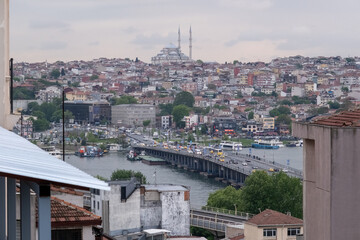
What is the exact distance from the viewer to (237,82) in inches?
3115

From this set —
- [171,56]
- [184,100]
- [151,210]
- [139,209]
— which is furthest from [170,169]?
[171,56]

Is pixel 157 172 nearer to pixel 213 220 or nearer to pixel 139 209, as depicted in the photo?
pixel 213 220

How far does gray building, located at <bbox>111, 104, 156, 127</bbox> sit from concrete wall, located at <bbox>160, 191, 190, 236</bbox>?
4346 centimetres

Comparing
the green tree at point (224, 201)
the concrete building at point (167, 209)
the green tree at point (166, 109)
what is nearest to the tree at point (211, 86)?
the green tree at point (166, 109)

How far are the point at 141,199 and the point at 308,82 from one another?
204 feet

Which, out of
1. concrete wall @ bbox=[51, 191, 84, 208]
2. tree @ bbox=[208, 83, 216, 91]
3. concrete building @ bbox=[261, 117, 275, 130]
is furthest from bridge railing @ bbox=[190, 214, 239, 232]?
tree @ bbox=[208, 83, 216, 91]

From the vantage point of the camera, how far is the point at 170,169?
35.0 m

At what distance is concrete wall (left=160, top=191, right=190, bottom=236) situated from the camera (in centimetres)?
1322

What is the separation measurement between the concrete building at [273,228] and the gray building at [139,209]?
89.3 inches

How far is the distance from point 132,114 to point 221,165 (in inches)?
1003

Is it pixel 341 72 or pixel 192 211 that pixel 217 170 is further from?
pixel 341 72

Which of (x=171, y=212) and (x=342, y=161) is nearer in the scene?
(x=342, y=161)

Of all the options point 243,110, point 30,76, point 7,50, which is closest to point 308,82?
point 243,110

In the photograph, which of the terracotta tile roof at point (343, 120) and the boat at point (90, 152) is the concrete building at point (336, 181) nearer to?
the terracotta tile roof at point (343, 120)
